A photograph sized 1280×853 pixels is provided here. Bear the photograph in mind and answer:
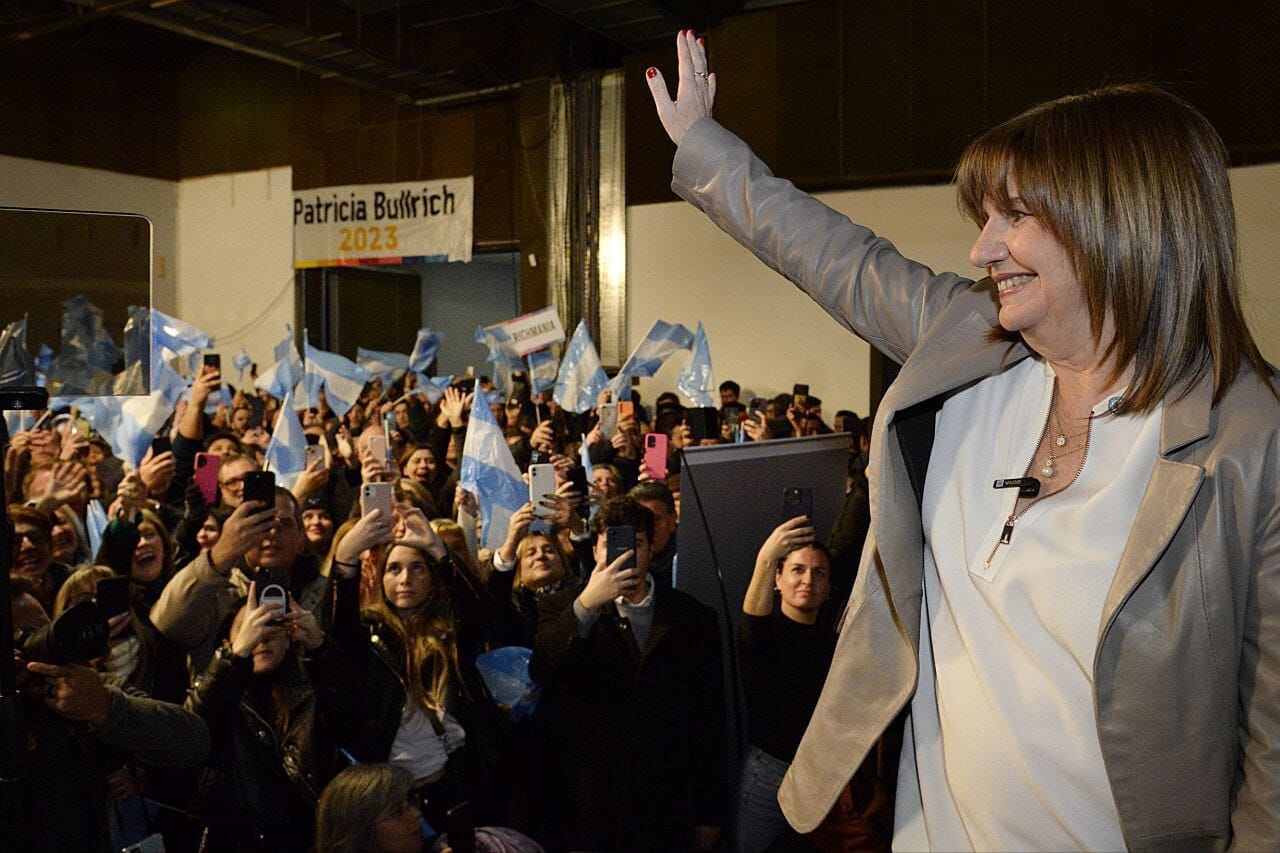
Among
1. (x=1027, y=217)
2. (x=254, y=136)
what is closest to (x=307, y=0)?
(x=254, y=136)

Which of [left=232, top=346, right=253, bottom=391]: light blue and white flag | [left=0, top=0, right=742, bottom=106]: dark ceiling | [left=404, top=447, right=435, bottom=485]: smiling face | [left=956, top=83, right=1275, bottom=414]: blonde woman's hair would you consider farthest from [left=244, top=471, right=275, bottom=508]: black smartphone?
[left=232, top=346, right=253, bottom=391]: light blue and white flag

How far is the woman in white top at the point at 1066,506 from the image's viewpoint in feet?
3.40

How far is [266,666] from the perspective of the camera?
2.94 meters

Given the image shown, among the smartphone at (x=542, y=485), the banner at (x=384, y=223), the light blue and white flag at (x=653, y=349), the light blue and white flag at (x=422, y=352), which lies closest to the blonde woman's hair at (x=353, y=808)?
the smartphone at (x=542, y=485)

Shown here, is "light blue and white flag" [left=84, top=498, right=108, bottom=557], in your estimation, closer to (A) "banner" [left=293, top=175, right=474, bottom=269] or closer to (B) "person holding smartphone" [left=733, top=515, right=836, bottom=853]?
(B) "person holding smartphone" [left=733, top=515, right=836, bottom=853]

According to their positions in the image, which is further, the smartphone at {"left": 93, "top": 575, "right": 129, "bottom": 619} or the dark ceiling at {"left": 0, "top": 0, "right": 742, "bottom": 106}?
the dark ceiling at {"left": 0, "top": 0, "right": 742, "bottom": 106}

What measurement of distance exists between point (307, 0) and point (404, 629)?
40.1 ft

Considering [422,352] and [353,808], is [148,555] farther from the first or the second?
[422,352]

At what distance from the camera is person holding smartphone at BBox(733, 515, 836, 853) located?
1665 mm

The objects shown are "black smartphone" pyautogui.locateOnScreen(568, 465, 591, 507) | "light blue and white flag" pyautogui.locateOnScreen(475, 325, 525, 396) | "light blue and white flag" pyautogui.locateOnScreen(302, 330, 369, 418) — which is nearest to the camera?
"black smartphone" pyautogui.locateOnScreen(568, 465, 591, 507)

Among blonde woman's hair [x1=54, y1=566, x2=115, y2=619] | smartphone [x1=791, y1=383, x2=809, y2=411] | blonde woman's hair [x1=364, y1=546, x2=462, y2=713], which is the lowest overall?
blonde woman's hair [x1=364, y1=546, x2=462, y2=713]

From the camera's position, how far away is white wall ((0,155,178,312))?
15070 millimetres

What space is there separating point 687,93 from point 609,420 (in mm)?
6129

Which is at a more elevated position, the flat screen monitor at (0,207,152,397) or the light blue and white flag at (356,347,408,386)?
the flat screen monitor at (0,207,152,397)
